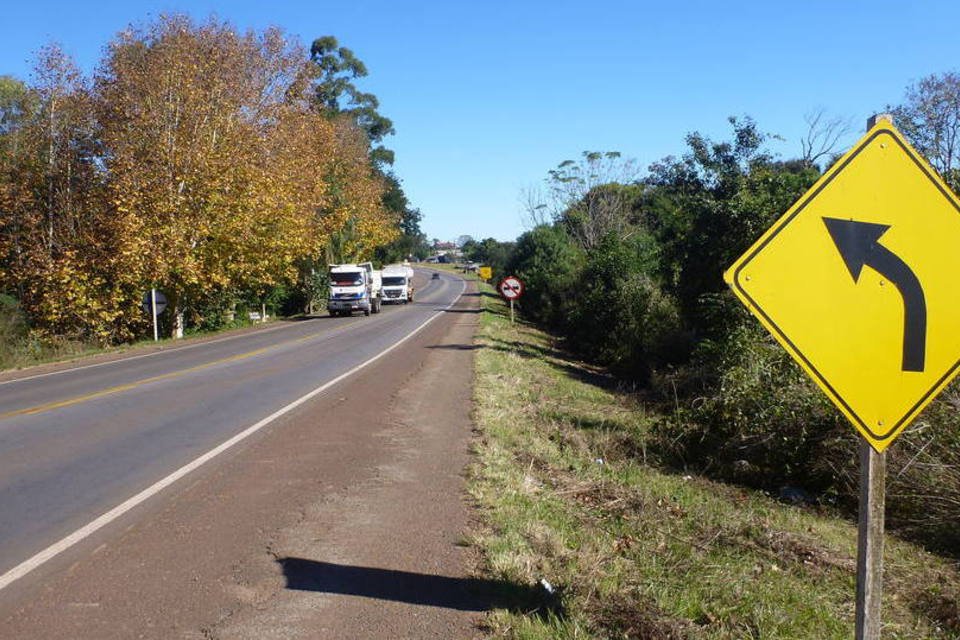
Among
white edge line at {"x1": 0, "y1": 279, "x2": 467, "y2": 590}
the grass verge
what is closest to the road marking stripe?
white edge line at {"x1": 0, "y1": 279, "x2": 467, "y2": 590}

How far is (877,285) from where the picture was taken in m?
3.46

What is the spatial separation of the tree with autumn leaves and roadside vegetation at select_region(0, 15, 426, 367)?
6cm

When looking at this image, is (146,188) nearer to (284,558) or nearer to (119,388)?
(119,388)

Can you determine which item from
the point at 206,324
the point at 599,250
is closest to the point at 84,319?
the point at 206,324

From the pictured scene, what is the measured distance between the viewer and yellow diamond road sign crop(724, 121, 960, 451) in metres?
3.42

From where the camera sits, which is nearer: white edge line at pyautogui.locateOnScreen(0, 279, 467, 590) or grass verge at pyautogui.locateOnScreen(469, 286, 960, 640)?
grass verge at pyautogui.locateOnScreen(469, 286, 960, 640)

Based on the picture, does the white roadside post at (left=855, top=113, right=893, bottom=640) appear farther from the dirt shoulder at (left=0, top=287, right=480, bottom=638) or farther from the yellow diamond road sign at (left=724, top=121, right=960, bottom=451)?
the dirt shoulder at (left=0, top=287, right=480, bottom=638)

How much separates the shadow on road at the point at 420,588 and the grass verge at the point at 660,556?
0.06 meters

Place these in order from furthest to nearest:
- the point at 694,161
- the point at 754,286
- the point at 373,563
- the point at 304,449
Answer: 1. the point at 694,161
2. the point at 304,449
3. the point at 373,563
4. the point at 754,286

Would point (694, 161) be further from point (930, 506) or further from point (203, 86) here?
point (203, 86)

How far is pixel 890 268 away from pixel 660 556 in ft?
10.6

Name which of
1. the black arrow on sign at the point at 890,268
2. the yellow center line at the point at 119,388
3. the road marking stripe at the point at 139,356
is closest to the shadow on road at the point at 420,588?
the black arrow on sign at the point at 890,268

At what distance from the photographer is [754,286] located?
359cm

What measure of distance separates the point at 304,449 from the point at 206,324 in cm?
3030
